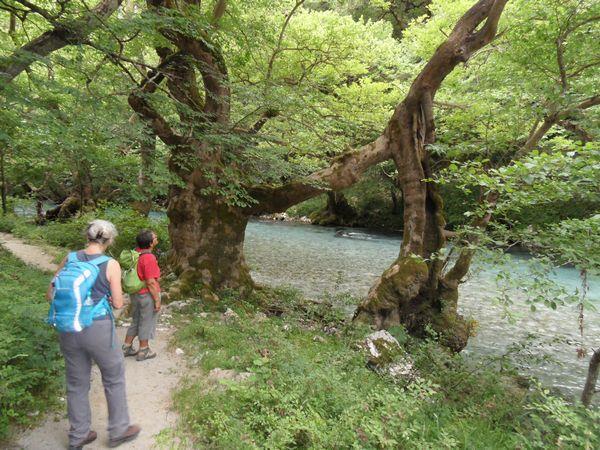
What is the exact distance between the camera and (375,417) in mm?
3680

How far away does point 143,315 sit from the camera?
4.88m

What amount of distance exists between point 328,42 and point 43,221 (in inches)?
628

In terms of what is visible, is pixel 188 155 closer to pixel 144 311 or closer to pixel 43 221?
pixel 144 311

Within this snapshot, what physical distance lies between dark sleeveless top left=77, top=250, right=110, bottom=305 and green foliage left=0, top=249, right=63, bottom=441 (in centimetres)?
93

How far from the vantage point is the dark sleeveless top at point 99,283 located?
304cm

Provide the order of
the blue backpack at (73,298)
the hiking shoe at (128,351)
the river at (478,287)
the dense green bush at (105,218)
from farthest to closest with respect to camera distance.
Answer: the dense green bush at (105,218) < the river at (478,287) < the hiking shoe at (128,351) < the blue backpack at (73,298)

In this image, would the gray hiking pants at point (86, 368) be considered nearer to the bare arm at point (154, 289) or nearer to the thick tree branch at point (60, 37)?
the bare arm at point (154, 289)

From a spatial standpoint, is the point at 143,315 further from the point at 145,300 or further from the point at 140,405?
the point at 140,405

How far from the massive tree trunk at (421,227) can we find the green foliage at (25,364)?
5929 millimetres

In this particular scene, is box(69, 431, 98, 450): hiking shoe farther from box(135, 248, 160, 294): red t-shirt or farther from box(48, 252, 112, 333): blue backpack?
box(135, 248, 160, 294): red t-shirt


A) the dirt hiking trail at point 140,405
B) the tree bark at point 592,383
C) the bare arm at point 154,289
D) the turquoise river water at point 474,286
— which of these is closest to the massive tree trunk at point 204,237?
the dirt hiking trail at point 140,405

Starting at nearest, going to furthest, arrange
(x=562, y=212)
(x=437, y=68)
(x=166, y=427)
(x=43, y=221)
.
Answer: (x=166, y=427), (x=437, y=68), (x=43, y=221), (x=562, y=212)

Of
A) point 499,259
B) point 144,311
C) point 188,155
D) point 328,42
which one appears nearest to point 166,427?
point 144,311

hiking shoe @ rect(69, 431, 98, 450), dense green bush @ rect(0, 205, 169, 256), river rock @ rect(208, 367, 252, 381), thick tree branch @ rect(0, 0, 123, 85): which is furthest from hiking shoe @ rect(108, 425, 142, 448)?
dense green bush @ rect(0, 205, 169, 256)
